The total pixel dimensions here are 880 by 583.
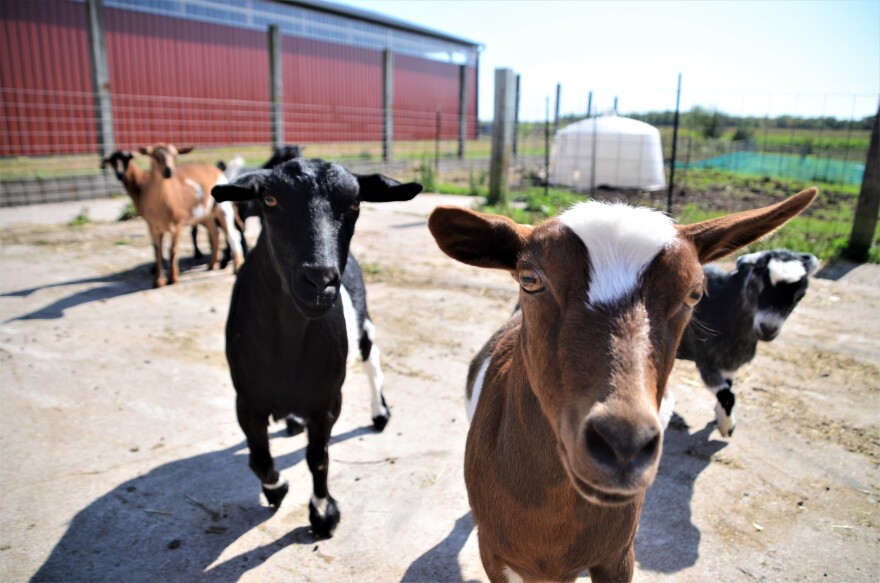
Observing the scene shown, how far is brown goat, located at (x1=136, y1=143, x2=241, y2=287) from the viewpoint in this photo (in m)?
7.77

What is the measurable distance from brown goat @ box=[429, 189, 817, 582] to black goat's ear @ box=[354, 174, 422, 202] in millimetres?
1524

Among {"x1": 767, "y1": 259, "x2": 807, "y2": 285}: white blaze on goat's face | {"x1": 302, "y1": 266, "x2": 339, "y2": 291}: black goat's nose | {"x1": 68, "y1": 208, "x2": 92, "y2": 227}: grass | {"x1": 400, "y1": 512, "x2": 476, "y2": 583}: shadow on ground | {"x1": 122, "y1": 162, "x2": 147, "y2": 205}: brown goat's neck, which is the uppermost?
{"x1": 122, "y1": 162, "x2": 147, "y2": 205}: brown goat's neck

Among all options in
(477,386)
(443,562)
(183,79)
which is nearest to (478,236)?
(477,386)

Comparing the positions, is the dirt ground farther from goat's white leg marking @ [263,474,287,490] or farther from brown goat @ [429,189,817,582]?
brown goat @ [429,189,817,582]

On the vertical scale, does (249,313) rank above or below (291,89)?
below

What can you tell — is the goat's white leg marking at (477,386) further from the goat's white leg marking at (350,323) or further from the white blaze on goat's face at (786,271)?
the white blaze on goat's face at (786,271)

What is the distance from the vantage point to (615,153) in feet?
46.3

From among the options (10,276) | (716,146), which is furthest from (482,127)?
(10,276)

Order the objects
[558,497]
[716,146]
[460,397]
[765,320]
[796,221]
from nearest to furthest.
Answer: [558,497] → [765,320] → [460,397] → [796,221] → [716,146]

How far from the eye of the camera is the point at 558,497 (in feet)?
6.29

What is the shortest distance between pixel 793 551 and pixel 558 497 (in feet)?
6.47

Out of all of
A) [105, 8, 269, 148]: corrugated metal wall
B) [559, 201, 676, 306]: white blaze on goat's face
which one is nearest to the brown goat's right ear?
[559, 201, 676, 306]: white blaze on goat's face

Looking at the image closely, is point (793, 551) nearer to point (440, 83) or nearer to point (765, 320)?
point (765, 320)

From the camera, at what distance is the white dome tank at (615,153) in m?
13.9
